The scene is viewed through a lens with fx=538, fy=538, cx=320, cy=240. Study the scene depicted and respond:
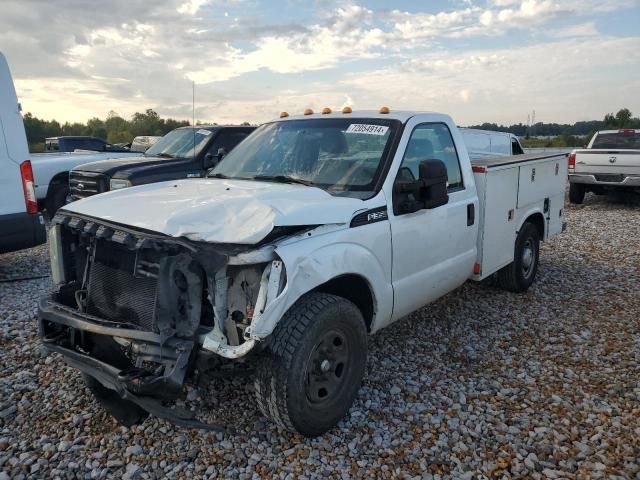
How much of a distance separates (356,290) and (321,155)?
3.71ft

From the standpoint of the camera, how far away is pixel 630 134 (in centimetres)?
1309

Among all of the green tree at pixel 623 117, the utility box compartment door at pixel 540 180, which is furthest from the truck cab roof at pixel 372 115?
the green tree at pixel 623 117

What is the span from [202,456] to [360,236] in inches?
63.2

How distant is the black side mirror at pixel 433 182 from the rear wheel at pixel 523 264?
228cm

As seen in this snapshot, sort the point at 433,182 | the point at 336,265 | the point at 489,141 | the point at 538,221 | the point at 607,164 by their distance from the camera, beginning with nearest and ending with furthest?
the point at 336,265
the point at 433,182
the point at 538,221
the point at 489,141
the point at 607,164

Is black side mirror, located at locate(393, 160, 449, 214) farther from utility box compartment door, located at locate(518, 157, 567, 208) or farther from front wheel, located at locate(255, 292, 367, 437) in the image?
utility box compartment door, located at locate(518, 157, 567, 208)

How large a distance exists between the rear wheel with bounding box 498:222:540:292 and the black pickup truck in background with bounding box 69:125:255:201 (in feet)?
12.8

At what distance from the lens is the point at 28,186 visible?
616 cm

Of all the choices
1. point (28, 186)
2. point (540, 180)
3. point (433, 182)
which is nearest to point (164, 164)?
point (28, 186)

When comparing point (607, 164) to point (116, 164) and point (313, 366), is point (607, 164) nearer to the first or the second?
point (116, 164)

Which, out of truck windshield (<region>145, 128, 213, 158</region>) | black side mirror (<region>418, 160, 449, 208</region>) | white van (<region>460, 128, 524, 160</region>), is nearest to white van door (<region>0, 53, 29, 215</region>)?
truck windshield (<region>145, 128, 213, 158</region>)

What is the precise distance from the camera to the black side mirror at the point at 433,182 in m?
3.65

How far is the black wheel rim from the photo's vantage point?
3.14 meters

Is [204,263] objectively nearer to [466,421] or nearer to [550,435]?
[466,421]
